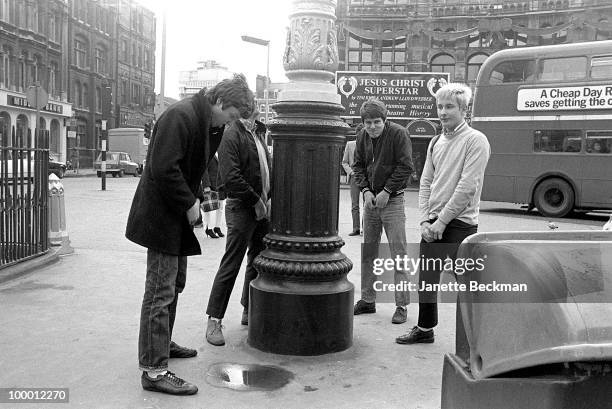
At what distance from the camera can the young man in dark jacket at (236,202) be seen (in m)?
4.38

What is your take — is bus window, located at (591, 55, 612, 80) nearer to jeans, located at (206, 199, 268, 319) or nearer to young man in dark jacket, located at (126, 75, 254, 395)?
jeans, located at (206, 199, 268, 319)

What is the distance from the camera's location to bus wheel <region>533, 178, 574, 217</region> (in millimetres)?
15594

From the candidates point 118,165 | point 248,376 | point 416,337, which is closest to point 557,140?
point 416,337

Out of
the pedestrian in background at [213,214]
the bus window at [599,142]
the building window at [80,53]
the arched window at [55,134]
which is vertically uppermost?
the building window at [80,53]

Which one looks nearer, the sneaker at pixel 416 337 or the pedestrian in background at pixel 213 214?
the sneaker at pixel 416 337

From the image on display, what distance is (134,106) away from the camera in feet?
197

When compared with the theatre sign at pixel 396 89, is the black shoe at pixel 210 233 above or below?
below

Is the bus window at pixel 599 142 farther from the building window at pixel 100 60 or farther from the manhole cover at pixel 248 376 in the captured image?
the building window at pixel 100 60

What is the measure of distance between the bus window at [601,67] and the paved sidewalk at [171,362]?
460 inches

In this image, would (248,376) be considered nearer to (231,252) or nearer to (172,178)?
(231,252)

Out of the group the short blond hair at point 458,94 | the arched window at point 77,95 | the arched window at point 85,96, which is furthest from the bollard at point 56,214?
the arched window at point 85,96

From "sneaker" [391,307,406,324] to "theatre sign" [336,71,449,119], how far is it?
23.4 metres


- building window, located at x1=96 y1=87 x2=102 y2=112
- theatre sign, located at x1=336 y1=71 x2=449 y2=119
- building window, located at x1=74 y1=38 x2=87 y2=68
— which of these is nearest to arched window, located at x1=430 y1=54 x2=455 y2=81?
theatre sign, located at x1=336 y1=71 x2=449 y2=119

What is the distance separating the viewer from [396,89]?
28078mm
